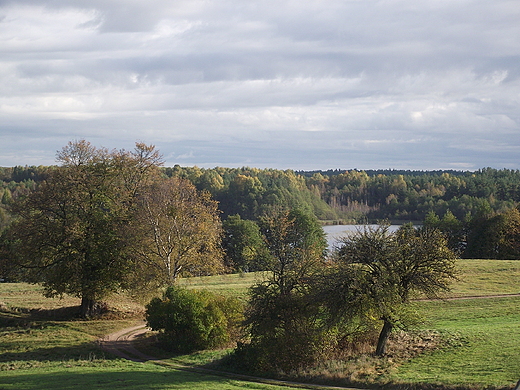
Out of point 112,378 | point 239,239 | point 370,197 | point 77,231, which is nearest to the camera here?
point 112,378

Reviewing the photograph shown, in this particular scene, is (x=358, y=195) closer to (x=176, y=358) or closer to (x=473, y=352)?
(x=176, y=358)

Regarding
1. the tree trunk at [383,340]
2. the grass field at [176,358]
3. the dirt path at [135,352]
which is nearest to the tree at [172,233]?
the dirt path at [135,352]

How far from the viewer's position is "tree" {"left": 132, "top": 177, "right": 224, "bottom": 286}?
117ft

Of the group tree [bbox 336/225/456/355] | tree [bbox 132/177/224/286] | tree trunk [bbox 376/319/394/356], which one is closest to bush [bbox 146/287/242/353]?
tree [bbox 132/177/224/286]

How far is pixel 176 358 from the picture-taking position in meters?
28.2

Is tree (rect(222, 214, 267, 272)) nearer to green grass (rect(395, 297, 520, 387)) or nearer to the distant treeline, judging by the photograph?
the distant treeline

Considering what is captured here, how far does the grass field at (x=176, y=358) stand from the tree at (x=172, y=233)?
14.3 ft

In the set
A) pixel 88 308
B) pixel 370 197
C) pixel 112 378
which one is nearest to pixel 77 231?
pixel 88 308

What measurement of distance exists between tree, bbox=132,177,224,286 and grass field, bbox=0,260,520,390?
14.3ft

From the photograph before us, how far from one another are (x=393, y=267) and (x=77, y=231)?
20529 millimetres

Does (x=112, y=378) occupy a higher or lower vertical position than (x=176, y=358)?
higher

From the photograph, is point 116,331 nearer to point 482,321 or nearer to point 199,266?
point 199,266

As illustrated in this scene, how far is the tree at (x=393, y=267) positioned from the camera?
24.1 meters

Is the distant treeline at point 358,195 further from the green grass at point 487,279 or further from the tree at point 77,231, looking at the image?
the tree at point 77,231
